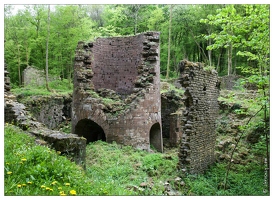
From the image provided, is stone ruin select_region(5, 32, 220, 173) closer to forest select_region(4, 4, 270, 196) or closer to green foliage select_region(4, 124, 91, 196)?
forest select_region(4, 4, 270, 196)

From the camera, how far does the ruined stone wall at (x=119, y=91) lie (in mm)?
11820

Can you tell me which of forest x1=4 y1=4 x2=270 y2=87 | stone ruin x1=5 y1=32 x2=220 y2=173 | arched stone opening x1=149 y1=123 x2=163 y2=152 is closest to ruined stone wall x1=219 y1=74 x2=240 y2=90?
forest x1=4 y1=4 x2=270 y2=87

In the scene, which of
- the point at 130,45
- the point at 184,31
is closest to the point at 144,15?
the point at 184,31

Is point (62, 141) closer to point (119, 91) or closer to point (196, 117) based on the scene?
point (196, 117)

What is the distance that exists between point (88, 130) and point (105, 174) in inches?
235

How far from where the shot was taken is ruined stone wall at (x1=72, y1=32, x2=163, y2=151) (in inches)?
465

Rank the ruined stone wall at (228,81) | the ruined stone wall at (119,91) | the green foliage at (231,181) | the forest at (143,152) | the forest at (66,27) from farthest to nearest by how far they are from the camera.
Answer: the ruined stone wall at (228,81), the forest at (66,27), the ruined stone wall at (119,91), the green foliage at (231,181), the forest at (143,152)

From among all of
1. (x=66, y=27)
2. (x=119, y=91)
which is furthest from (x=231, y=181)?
(x=66, y=27)

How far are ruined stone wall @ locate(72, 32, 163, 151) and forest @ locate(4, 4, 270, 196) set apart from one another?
86 centimetres

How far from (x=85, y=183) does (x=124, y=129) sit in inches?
274

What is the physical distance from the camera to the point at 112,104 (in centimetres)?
1248

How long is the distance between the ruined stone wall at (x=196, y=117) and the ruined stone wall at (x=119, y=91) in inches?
119

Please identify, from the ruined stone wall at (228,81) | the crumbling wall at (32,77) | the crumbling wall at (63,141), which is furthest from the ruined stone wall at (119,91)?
the ruined stone wall at (228,81)

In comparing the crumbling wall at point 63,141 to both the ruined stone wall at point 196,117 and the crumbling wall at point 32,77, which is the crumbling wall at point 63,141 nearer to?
the ruined stone wall at point 196,117
